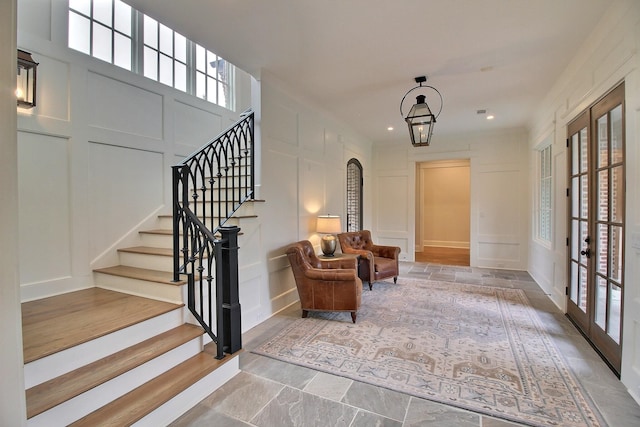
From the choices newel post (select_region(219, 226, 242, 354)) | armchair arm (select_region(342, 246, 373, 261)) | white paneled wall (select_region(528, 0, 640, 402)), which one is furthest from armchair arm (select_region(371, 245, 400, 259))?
newel post (select_region(219, 226, 242, 354))

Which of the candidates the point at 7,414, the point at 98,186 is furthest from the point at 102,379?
the point at 98,186

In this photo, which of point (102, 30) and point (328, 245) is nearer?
point (102, 30)

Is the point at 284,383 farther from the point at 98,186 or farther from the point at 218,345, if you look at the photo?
the point at 98,186

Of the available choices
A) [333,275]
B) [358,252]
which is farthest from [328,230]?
[333,275]

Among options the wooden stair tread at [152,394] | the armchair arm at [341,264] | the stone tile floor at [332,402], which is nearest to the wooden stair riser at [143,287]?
the wooden stair tread at [152,394]

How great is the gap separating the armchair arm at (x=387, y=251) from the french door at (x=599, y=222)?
7.99 ft

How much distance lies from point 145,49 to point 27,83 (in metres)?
1.67

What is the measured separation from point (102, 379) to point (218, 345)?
2.47 feet

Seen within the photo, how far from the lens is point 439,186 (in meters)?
9.88

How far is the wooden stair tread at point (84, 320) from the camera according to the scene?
1.83 meters

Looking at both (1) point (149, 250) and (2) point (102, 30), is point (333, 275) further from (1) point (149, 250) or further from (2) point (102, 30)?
(2) point (102, 30)

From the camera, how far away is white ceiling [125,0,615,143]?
95.0 inches

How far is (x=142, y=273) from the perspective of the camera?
2912 mm

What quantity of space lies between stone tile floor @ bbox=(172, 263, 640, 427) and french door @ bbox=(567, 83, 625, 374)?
29 cm
